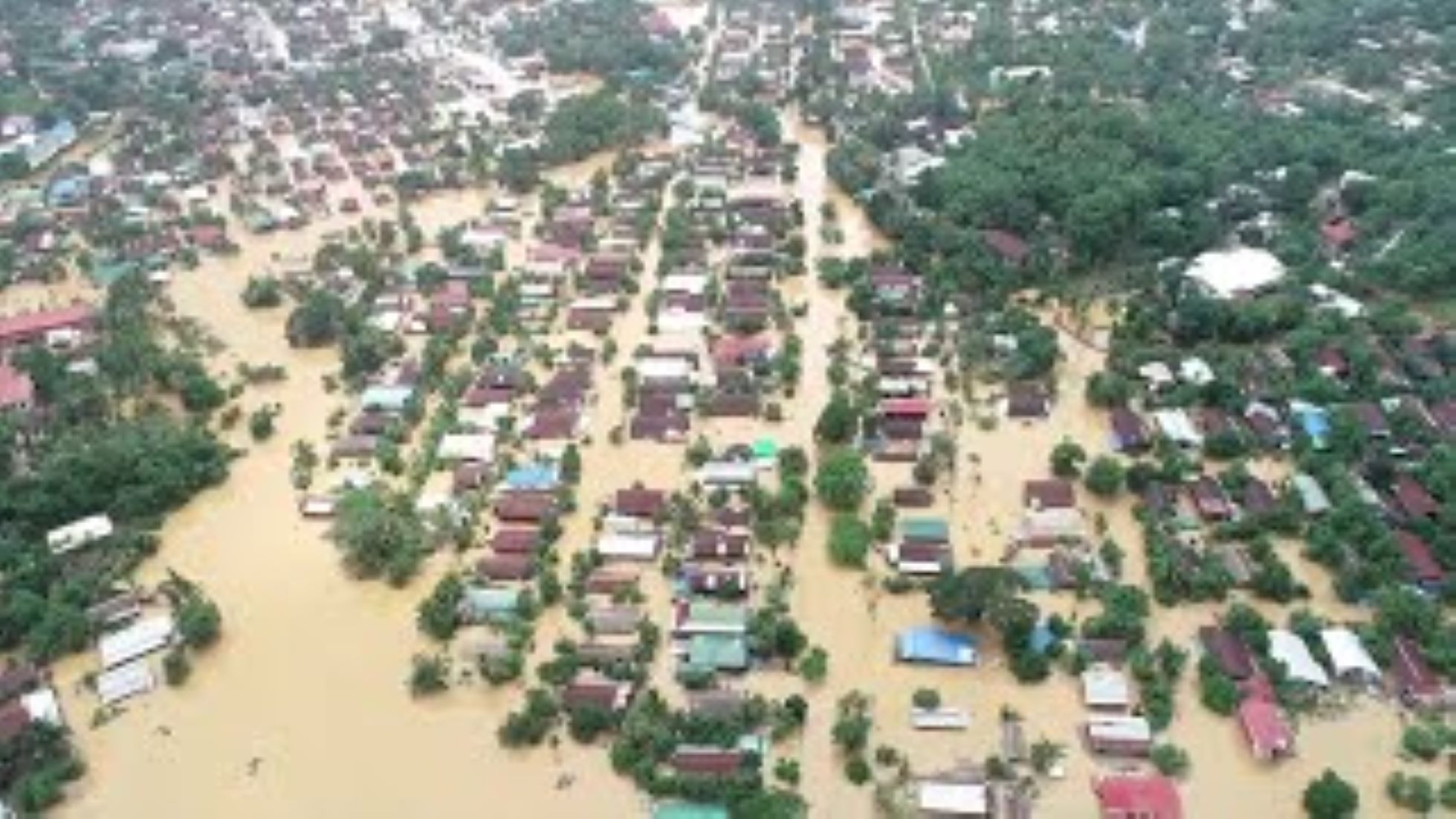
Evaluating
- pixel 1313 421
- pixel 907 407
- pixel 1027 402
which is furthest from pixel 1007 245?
pixel 1313 421

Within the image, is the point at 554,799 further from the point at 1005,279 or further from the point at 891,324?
the point at 1005,279

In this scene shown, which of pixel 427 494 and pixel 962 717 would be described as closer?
pixel 962 717

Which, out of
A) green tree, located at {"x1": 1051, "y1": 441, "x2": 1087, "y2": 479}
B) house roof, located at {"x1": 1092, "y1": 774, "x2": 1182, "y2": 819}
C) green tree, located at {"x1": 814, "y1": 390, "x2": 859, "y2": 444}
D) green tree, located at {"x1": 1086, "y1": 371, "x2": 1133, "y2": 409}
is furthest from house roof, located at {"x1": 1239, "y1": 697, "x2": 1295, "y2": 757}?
green tree, located at {"x1": 814, "y1": 390, "x2": 859, "y2": 444}

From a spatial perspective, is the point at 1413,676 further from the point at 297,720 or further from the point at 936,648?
the point at 297,720

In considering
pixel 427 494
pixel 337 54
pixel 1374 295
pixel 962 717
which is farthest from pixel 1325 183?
pixel 337 54

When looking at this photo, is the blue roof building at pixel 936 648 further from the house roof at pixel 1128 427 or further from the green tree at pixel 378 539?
the green tree at pixel 378 539

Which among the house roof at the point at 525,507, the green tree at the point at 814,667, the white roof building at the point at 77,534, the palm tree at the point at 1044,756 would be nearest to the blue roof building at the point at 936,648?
the green tree at the point at 814,667

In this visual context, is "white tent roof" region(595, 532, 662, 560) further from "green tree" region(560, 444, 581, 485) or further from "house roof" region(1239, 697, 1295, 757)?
"house roof" region(1239, 697, 1295, 757)

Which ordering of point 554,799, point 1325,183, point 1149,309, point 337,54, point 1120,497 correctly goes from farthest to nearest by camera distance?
point 337,54, point 1325,183, point 1149,309, point 1120,497, point 554,799
